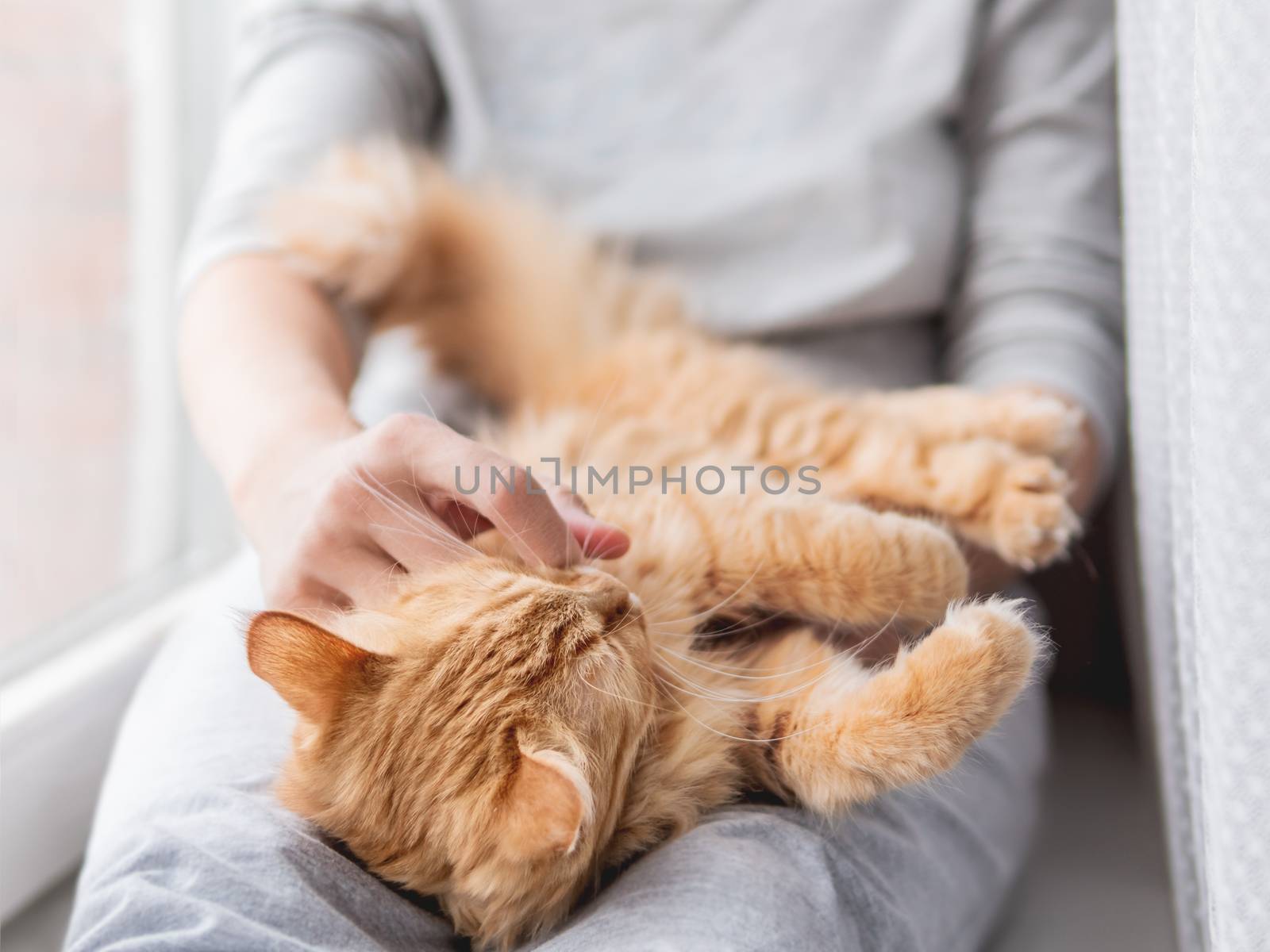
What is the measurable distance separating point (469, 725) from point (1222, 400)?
1.91ft

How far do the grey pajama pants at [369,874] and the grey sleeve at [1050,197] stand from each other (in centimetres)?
68

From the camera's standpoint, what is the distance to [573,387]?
1.28 m

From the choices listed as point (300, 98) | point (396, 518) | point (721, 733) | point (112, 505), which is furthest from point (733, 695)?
point (112, 505)

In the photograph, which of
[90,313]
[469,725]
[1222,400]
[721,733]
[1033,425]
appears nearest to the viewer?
[1222,400]

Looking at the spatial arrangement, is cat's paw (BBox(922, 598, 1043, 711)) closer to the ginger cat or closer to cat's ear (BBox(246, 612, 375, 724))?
the ginger cat

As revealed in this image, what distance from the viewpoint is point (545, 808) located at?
643 millimetres

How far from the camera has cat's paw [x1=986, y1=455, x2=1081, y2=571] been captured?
947 millimetres

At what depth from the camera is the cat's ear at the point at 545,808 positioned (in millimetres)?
637

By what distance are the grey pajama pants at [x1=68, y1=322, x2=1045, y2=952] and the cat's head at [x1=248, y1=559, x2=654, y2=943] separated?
0.04 metres

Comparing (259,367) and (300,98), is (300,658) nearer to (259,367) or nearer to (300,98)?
(259,367)

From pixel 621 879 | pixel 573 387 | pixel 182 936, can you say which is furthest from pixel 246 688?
pixel 573 387

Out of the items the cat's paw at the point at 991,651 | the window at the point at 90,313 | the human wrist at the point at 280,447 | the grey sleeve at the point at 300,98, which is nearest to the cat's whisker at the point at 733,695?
the cat's paw at the point at 991,651

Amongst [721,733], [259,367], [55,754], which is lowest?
[55,754]

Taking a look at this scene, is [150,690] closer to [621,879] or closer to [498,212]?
[621,879]
